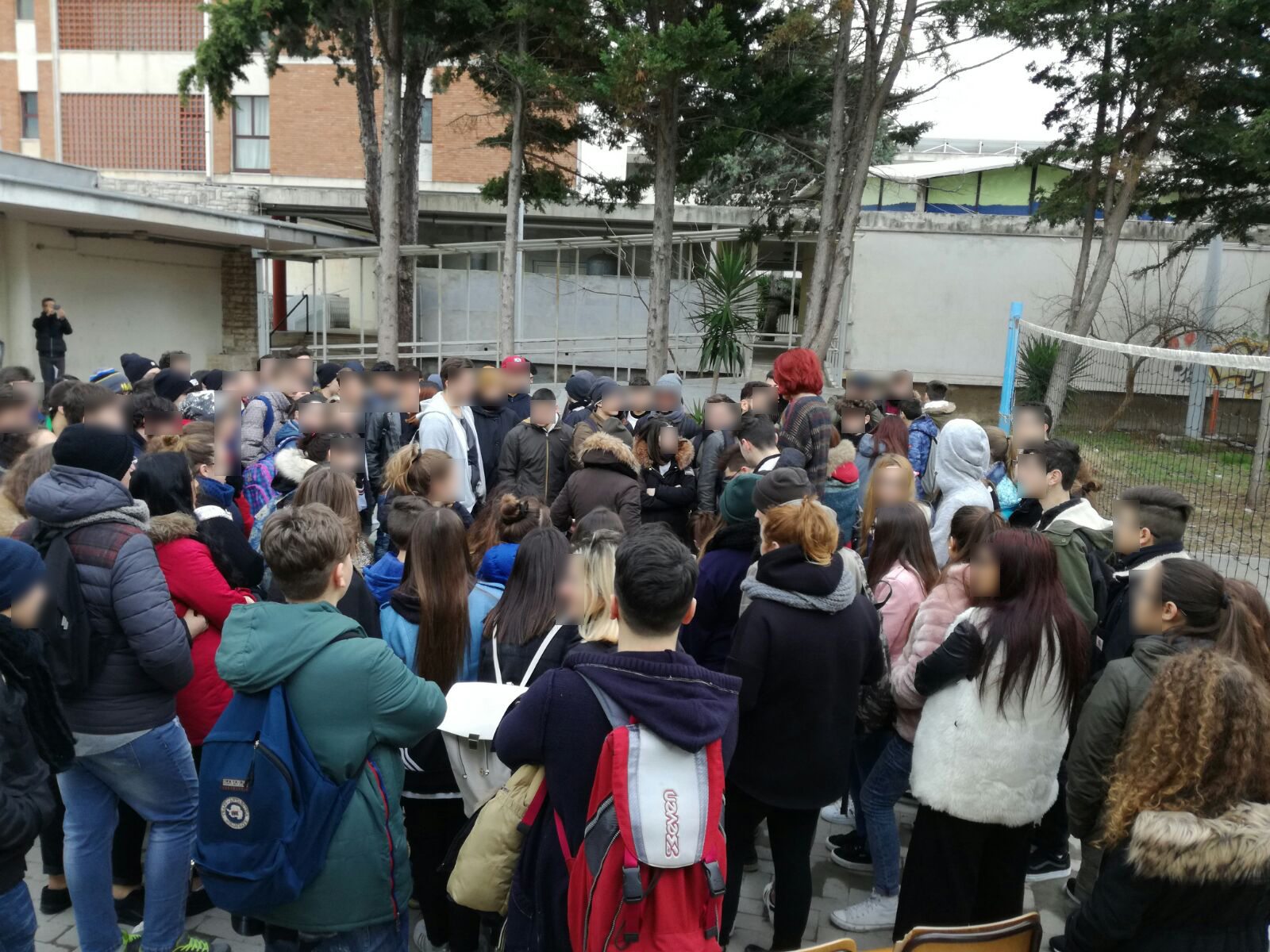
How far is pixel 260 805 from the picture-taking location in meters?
2.36

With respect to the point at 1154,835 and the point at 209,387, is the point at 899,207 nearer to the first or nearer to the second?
the point at 209,387

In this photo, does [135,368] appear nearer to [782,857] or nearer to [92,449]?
[92,449]

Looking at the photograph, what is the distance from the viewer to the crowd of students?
7.50ft

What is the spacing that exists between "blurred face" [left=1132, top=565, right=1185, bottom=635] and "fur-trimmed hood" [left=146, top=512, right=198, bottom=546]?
10.8 feet

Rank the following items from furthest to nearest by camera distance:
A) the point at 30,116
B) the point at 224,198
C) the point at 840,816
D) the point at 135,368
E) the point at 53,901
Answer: the point at 30,116 → the point at 224,198 → the point at 135,368 → the point at 840,816 → the point at 53,901

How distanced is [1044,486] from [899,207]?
25169mm

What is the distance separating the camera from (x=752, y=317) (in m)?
13.9

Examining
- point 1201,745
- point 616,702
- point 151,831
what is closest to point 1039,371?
point 1201,745

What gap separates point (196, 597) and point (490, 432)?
379 centimetres

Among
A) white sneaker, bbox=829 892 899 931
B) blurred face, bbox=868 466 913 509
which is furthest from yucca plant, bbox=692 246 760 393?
white sneaker, bbox=829 892 899 931

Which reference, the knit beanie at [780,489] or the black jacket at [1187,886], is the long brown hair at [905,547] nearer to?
the knit beanie at [780,489]

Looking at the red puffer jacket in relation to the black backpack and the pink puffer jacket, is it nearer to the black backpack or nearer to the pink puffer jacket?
the black backpack

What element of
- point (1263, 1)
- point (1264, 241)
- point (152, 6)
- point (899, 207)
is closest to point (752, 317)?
point (1263, 1)

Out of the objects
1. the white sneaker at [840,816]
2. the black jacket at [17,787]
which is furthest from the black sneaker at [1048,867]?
the black jacket at [17,787]
